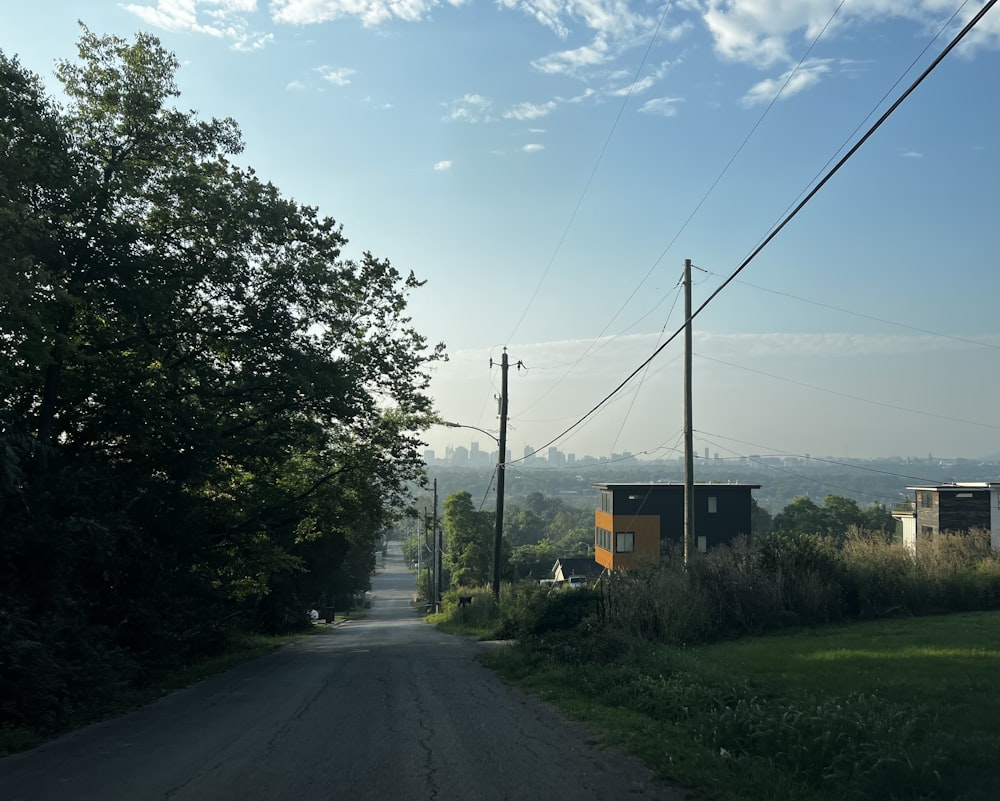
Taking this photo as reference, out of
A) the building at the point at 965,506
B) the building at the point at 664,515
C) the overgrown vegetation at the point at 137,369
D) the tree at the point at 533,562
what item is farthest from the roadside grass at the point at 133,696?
the tree at the point at 533,562

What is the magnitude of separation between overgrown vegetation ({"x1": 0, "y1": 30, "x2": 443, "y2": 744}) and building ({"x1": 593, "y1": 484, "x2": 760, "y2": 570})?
3669cm

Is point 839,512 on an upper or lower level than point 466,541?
upper

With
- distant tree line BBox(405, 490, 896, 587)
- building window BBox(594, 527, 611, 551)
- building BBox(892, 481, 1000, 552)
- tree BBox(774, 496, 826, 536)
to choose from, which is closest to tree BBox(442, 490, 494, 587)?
distant tree line BBox(405, 490, 896, 587)

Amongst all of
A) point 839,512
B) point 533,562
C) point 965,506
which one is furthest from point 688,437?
point 533,562

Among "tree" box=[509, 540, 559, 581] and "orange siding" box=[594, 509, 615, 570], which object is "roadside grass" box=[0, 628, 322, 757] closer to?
"orange siding" box=[594, 509, 615, 570]

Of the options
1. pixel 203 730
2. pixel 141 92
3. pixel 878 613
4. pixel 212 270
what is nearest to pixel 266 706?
pixel 203 730

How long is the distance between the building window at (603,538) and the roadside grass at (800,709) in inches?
1707

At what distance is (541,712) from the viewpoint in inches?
384

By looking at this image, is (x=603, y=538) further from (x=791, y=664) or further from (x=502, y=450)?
(x=791, y=664)

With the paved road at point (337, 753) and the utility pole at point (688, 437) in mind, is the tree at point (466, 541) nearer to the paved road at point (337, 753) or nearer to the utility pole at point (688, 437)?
the utility pole at point (688, 437)

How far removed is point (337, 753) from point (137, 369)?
1049 cm

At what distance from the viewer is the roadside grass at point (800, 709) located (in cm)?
586

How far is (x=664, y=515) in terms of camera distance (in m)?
56.7

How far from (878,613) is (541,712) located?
36.8 ft
